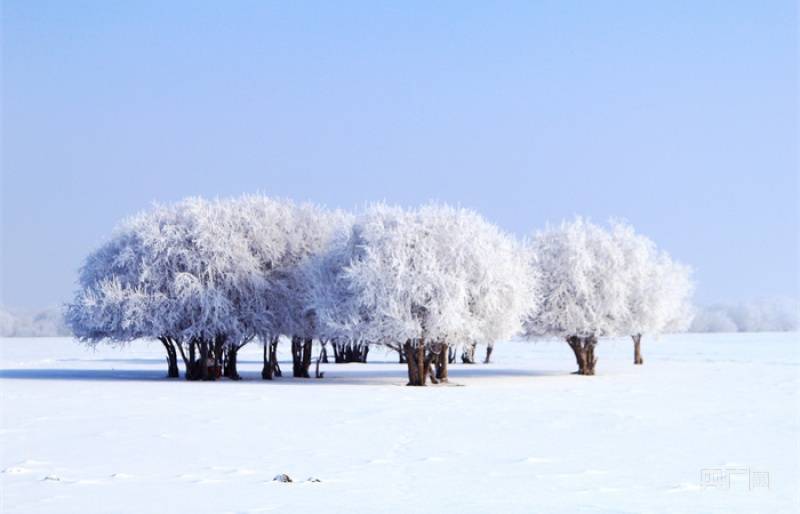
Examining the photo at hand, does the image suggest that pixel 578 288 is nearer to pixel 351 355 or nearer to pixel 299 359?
pixel 299 359

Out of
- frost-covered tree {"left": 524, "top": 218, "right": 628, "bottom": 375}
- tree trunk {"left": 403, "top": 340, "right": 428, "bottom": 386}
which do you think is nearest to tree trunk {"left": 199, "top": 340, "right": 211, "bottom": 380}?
tree trunk {"left": 403, "top": 340, "right": 428, "bottom": 386}

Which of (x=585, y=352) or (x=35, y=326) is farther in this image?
(x=35, y=326)

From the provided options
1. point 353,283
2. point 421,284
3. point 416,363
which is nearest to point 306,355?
point 416,363

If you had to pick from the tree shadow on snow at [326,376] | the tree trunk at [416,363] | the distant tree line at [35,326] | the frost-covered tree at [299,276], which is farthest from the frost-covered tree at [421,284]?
the distant tree line at [35,326]

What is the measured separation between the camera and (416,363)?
142 ft

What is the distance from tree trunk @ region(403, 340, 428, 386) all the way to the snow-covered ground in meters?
5.12

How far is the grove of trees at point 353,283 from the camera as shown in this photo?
135 feet

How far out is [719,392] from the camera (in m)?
35.5

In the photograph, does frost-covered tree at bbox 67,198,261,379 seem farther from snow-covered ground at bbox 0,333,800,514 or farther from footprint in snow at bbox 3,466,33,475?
footprint in snow at bbox 3,466,33,475

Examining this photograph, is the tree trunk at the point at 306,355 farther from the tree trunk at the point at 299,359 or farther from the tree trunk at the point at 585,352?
the tree trunk at the point at 585,352

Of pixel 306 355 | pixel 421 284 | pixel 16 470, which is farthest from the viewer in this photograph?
Answer: pixel 306 355

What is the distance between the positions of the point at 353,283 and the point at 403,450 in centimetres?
2159

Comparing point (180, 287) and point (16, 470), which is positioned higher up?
point (180, 287)

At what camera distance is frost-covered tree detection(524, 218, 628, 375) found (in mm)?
50562
